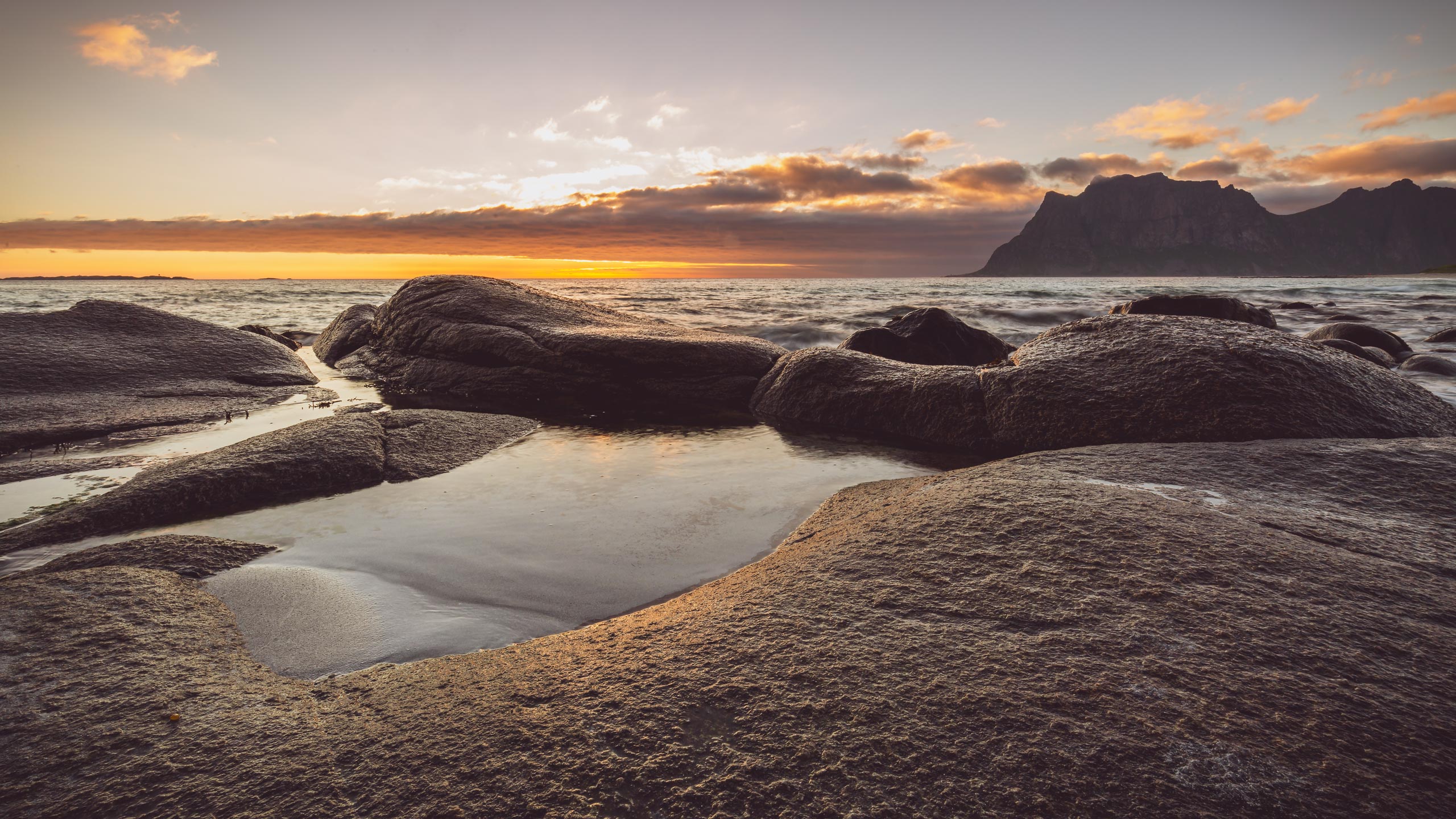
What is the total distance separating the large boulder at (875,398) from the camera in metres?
4.84

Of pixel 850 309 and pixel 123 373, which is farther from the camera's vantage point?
pixel 850 309

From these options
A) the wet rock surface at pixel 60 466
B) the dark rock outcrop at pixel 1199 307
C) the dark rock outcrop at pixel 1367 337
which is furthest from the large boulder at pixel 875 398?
the dark rock outcrop at pixel 1367 337

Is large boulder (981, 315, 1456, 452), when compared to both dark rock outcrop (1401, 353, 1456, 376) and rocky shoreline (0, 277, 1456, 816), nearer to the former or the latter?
rocky shoreline (0, 277, 1456, 816)

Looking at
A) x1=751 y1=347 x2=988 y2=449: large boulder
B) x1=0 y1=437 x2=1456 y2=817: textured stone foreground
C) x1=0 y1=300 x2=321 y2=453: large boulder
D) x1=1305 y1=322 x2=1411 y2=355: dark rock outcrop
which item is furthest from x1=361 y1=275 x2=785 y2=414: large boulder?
x1=1305 y1=322 x2=1411 y2=355: dark rock outcrop

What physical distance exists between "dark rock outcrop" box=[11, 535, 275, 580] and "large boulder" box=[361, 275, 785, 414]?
134 inches

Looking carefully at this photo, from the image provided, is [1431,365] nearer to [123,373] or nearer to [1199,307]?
[1199,307]

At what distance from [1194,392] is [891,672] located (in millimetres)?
3461

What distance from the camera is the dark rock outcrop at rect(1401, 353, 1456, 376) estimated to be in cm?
826

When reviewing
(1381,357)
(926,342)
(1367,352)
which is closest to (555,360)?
(926,342)

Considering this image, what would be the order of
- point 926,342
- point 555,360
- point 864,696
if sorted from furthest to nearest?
point 926,342 < point 555,360 < point 864,696

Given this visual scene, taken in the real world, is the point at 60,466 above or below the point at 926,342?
below

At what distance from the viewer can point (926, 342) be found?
8383 mm

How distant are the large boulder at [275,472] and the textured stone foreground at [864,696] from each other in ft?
3.35

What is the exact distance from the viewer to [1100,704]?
1.27m
